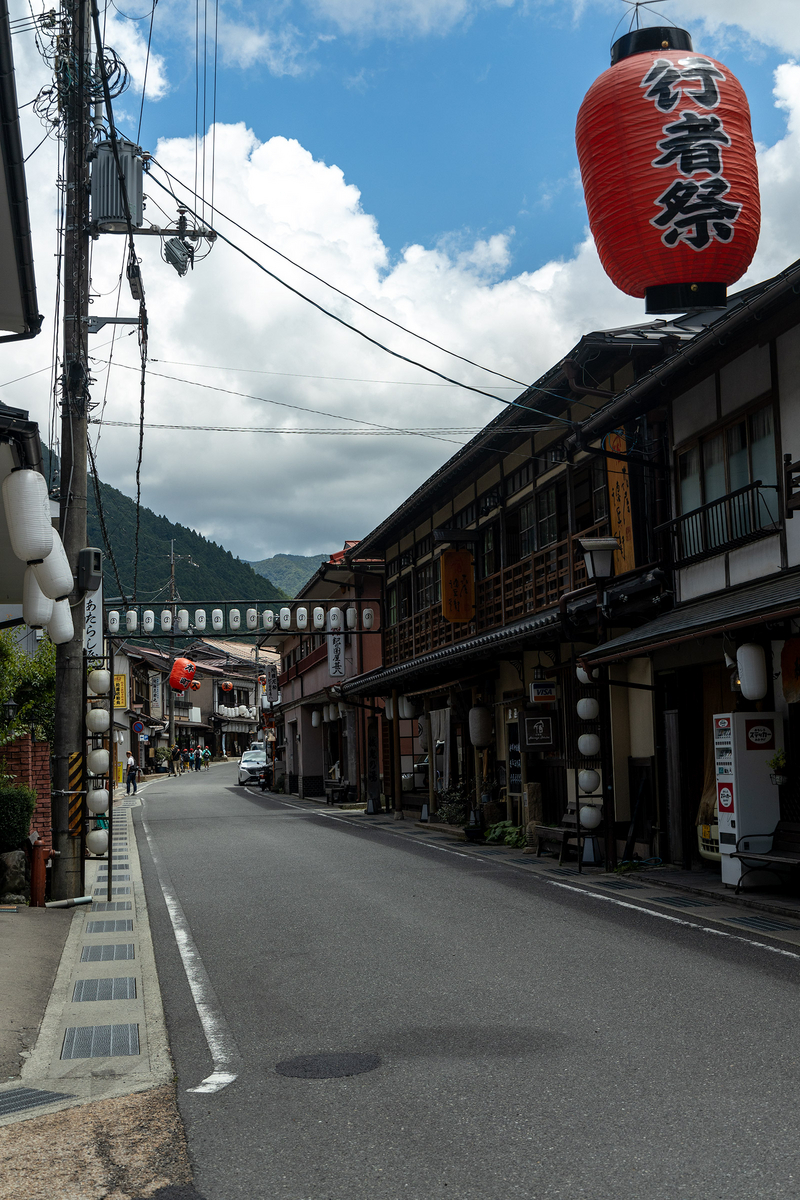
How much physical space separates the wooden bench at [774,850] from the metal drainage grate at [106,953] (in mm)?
7256

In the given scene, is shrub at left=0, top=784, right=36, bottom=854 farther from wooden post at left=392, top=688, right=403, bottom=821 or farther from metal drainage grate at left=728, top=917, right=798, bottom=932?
wooden post at left=392, top=688, right=403, bottom=821

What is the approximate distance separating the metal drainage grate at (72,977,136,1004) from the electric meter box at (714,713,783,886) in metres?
7.61

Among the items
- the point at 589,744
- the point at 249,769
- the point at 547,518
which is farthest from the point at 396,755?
the point at 249,769

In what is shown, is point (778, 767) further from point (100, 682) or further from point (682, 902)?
point (100, 682)

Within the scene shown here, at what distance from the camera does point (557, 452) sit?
20188 mm

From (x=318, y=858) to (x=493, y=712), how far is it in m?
6.82

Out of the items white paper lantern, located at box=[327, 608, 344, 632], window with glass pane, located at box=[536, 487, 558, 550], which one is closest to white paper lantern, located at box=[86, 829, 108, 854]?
window with glass pane, located at box=[536, 487, 558, 550]

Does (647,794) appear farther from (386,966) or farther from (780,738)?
(386,966)

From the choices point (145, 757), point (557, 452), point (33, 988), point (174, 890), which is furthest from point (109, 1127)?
point (145, 757)

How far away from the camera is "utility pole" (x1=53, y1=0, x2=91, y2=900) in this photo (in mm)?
14023

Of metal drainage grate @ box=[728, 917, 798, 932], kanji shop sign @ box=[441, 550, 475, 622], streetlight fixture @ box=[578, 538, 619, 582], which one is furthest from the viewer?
kanji shop sign @ box=[441, 550, 475, 622]

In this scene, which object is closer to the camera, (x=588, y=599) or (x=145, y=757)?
(x=588, y=599)

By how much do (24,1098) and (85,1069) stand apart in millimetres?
680

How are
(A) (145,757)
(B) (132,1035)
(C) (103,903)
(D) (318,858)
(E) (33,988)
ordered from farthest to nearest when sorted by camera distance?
(A) (145,757), (D) (318,858), (C) (103,903), (E) (33,988), (B) (132,1035)
